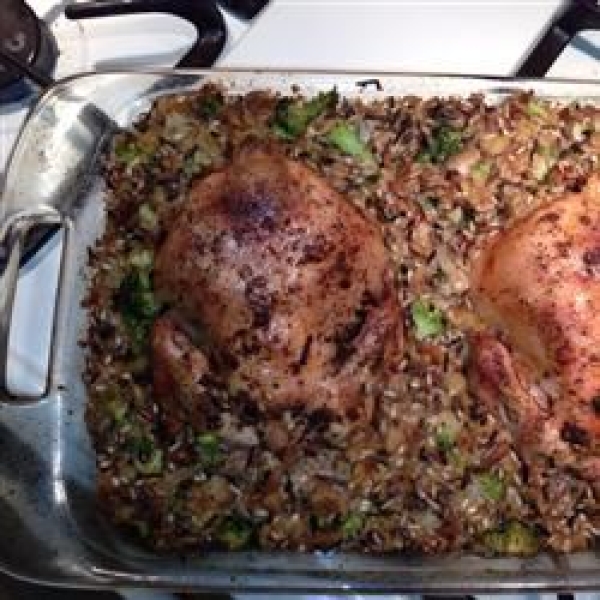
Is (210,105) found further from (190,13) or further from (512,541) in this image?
(512,541)

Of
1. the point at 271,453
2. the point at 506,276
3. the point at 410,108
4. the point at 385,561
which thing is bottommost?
the point at 385,561

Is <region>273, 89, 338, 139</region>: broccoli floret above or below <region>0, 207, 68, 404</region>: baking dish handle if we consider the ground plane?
above

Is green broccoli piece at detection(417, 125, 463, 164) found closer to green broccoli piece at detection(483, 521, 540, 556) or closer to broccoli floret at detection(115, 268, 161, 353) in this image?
broccoli floret at detection(115, 268, 161, 353)

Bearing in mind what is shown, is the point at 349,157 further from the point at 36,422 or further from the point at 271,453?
the point at 36,422

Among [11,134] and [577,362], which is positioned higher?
[11,134]

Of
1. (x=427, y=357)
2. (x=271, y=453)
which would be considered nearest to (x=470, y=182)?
(x=427, y=357)

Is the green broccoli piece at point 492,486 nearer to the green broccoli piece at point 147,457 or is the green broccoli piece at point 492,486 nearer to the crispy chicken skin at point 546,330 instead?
the crispy chicken skin at point 546,330

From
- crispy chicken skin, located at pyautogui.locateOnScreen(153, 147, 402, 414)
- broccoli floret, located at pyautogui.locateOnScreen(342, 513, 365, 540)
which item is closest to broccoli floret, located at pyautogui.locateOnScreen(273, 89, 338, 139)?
crispy chicken skin, located at pyautogui.locateOnScreen(153, 147, 402, 414)
